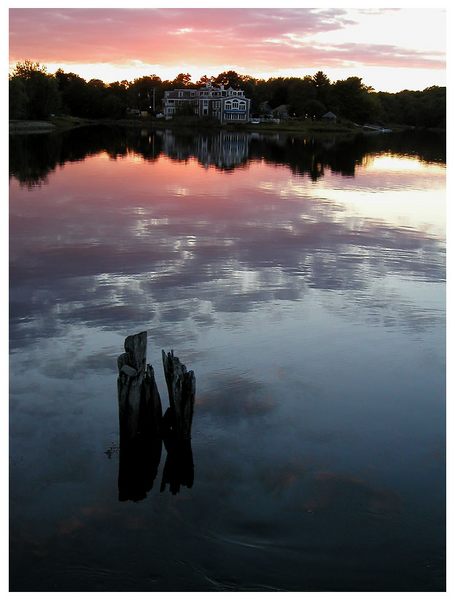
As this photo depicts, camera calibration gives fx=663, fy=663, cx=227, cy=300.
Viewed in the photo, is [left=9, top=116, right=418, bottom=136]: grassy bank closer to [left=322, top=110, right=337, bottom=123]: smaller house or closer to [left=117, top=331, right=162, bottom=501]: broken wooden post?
[left=322, top=110, right=337, bottom=123]: smaller house

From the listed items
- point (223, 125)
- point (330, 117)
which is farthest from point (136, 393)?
point (330, 117)

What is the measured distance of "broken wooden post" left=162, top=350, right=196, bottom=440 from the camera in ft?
46.7

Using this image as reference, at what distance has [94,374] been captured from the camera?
59.6 ft

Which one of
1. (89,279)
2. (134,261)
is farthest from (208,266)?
(89,279)

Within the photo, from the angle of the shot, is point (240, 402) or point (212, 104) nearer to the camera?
point (240, 402)

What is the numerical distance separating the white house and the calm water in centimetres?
13504

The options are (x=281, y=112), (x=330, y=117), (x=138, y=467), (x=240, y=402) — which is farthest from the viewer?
(x=281, y=112)

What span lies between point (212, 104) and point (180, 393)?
556ft

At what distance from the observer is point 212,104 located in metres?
175

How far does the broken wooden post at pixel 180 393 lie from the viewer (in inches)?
560

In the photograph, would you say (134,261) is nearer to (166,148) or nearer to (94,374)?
(94,374)

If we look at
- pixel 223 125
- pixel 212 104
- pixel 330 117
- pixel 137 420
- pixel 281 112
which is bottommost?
pixel 137 420

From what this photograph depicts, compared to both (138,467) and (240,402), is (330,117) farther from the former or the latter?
(138,467)

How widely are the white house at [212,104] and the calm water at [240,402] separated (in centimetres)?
13504
